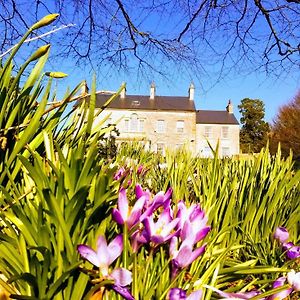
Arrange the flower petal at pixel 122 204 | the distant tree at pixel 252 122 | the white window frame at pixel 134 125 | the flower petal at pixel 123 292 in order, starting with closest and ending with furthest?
the flower petal at pixel 123 292, the flower petal at pixel 122 204, the white window frame at pixel 134 125, the distant tree at pixel 252 122

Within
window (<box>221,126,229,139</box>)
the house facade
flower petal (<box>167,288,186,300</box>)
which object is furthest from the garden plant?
window (<box>221,126,229,139</box>)

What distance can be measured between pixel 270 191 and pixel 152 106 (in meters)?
43.0

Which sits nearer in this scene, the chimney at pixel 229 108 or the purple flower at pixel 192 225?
the purple flower at pixel 192 225

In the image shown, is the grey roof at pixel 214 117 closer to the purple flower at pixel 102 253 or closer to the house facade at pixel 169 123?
the house facade at pixel 169 123

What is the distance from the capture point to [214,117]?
48.9m

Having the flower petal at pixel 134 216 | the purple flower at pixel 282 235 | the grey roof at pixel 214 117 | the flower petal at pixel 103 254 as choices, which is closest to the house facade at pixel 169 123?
the grey roof at pixel 214 117

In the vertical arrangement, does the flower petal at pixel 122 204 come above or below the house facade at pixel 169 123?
below

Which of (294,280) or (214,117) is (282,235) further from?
(214,117)

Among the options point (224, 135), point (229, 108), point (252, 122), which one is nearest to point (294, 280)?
point (224, 135)

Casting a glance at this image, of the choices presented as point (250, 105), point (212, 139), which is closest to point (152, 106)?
point (212, 139)

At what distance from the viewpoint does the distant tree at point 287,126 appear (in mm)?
36438

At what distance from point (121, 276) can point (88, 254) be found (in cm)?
8

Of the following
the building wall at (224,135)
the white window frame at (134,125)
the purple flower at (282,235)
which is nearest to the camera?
the purple flower at (282,235)

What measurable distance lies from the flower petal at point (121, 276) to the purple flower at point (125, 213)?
0.42ft
